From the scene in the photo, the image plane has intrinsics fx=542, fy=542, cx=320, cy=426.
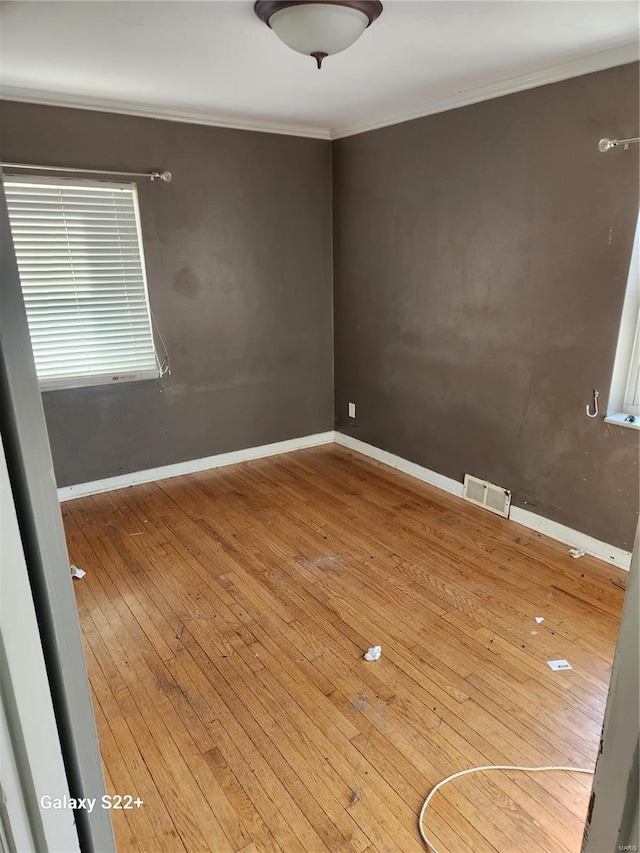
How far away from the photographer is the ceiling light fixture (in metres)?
1.85

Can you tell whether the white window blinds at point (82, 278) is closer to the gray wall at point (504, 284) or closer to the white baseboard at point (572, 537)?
the gray wall at point (504, 284)

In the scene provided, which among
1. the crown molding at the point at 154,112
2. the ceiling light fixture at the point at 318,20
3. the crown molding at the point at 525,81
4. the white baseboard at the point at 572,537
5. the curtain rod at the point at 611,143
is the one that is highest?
the crown molding at the point at 154,112

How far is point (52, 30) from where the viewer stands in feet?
6.90

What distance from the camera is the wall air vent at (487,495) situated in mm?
3332

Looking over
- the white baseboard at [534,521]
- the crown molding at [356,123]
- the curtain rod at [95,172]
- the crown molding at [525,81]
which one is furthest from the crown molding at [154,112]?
the white baseboard at [534,521]

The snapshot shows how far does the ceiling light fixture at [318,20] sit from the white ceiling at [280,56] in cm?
8

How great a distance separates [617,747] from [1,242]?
0.96 meters

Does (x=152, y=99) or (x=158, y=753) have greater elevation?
(x=152, y=99)

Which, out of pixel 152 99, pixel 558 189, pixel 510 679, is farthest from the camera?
pixel 152 99

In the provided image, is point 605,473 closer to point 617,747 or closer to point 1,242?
point 617,747

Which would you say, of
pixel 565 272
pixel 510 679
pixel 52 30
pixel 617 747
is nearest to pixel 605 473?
pixel 565 272

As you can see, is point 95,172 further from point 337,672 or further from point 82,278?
point 337,672

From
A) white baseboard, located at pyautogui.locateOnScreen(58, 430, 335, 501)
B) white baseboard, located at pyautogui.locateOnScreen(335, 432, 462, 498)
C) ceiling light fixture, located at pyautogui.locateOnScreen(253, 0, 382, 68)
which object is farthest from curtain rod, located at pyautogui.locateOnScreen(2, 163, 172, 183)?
white baseboard, located at pyautogui.locateOnScreen(335, 432, 462, 498)

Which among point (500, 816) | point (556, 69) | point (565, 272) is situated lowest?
point (500, 816)
